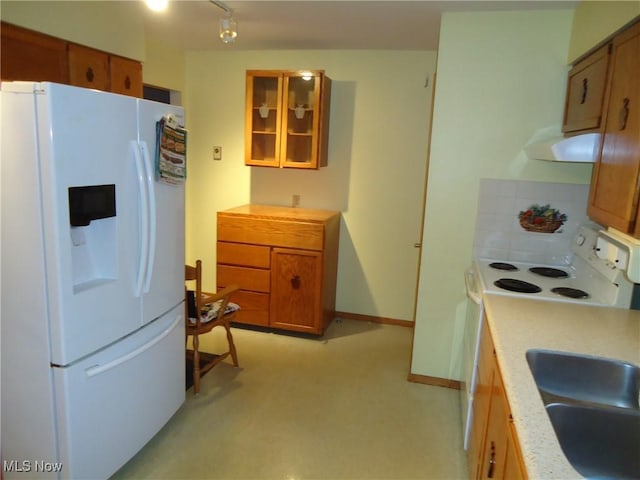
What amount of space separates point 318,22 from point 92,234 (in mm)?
1942

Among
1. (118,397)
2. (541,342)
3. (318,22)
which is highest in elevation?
(318,22)

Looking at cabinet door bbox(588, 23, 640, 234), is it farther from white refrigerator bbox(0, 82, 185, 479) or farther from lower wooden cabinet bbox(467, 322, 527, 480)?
white refrigerator bbox(0, 82, 185, 479)

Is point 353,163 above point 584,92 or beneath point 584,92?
beneath

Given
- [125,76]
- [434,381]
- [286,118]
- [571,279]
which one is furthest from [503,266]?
[125,76]

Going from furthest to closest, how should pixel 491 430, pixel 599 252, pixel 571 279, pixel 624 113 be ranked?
1. pixel 571 279
2. pixel 599 252
3. pixel 624 113
4. pixel 491 430

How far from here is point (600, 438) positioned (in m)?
1.30

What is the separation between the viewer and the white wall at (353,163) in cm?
371

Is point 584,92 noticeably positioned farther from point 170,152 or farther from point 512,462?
point 170,152

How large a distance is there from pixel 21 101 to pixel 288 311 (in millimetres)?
2424

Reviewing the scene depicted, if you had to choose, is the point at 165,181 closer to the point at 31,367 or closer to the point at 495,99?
the point at 31,367

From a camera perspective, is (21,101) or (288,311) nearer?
(21,101)

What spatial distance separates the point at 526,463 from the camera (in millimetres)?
1004

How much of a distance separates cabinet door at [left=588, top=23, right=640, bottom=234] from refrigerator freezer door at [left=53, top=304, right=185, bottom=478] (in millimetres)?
2001

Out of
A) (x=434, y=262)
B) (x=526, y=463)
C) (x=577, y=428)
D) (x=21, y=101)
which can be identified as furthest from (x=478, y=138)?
(x=21, y=101)
